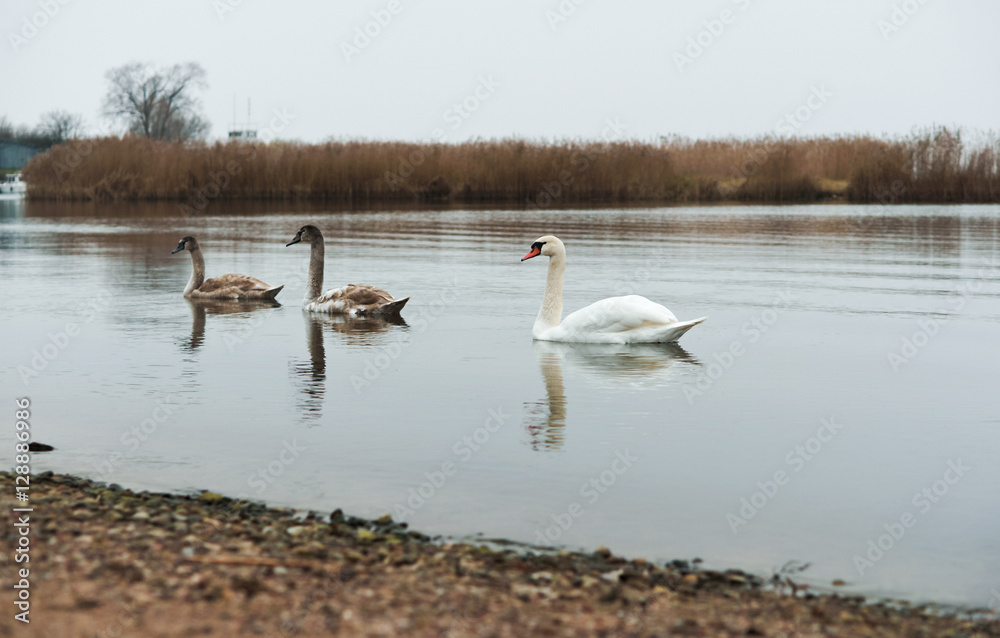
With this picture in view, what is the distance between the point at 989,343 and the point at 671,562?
7.41 m

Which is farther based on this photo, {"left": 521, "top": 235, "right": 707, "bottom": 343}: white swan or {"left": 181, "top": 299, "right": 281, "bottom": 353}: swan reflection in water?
{"left": 181, "top": 299, "right": 281, "bottom": 353}: swan reflection in water

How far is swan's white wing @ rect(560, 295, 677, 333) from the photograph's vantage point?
1034 cm

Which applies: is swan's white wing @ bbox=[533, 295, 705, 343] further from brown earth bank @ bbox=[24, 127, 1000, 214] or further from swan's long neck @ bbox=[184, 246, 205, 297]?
brown earth bank @ bbox=[24, 127, 1000, 214]

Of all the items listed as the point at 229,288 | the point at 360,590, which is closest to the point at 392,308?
the point at 229,288

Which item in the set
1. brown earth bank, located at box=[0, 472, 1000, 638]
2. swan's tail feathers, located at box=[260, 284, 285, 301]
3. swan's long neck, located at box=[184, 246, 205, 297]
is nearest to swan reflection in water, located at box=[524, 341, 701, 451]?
brown earth bank, located at box=[0, 472, 1000, 638]

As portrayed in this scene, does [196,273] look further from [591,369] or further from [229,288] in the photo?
[591,369]

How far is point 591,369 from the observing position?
9555 millimetres

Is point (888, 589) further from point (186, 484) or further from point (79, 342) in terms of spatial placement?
point (79, 342)

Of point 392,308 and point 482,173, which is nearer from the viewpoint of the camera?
point 392,308

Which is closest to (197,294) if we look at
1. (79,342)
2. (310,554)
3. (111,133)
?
(79,342)

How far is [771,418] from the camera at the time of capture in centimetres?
771

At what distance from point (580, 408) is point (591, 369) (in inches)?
64.5

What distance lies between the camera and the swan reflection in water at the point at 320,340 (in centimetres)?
828

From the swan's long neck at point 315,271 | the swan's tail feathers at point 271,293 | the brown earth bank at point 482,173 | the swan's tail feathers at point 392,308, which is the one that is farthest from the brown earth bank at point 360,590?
the brown earth bank at point 482,173
